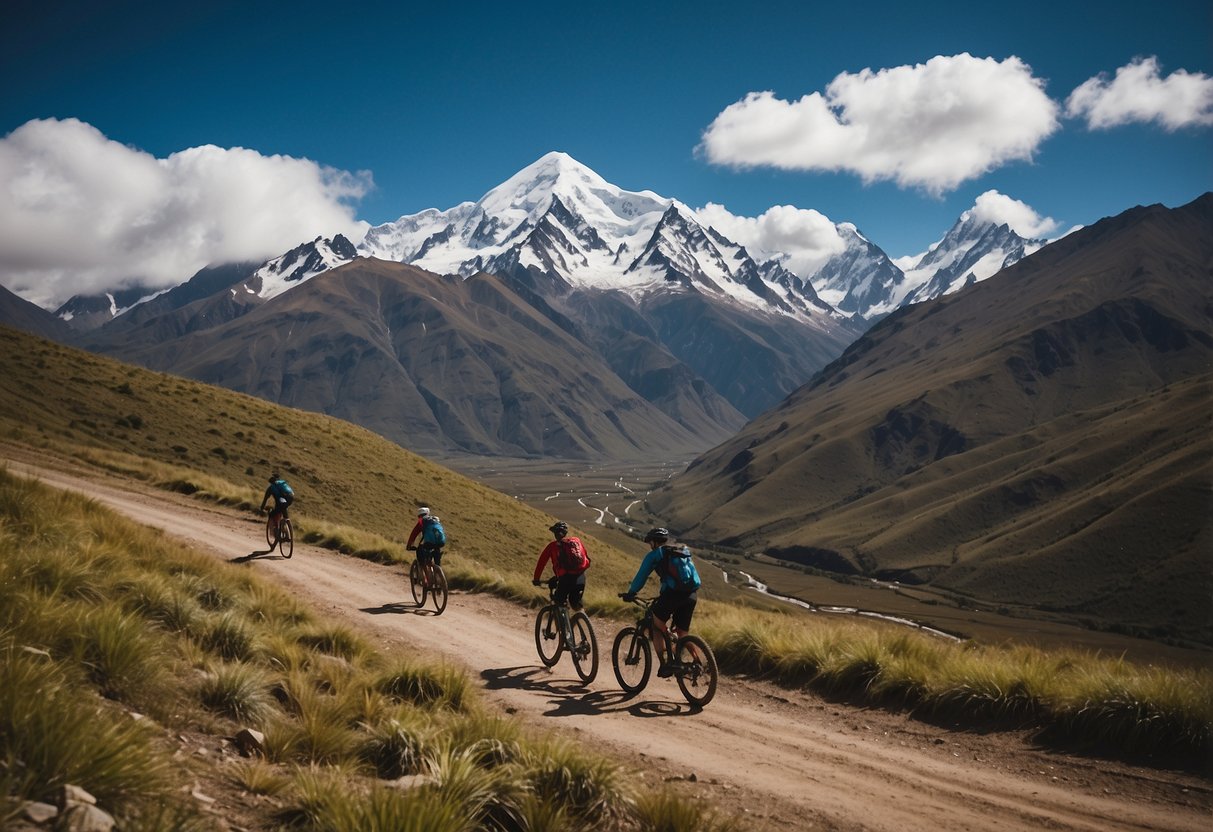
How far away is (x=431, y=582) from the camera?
20953 mm

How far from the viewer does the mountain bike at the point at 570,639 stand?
47.3ft

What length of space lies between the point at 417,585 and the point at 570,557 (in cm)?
846

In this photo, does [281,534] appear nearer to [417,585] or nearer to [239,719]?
[417,585]

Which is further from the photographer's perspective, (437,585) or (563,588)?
(437,585)

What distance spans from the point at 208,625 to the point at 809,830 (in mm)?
9547

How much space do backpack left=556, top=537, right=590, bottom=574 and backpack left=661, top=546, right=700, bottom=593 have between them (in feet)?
8.67

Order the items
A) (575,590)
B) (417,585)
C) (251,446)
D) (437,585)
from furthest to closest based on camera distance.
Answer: (251,446)
(417,585)
(437,585)
(575,590)

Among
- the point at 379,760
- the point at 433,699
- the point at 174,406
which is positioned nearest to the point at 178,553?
the point at 433,699

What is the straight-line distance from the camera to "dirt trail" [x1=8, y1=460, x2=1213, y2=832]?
340 inches

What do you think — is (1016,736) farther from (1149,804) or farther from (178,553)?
(178,553)

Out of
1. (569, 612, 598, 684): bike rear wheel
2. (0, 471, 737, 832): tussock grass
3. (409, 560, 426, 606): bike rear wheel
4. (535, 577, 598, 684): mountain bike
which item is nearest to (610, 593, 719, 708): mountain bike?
(569, 612, 598, 684): bike rear wheel

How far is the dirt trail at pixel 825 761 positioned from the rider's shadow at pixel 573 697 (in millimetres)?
36

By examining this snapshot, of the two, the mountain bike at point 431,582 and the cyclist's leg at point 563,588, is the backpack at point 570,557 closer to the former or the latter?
the cyclist's leg at point 563,588

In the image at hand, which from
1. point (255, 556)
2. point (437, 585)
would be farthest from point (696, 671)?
point (255, 556)
